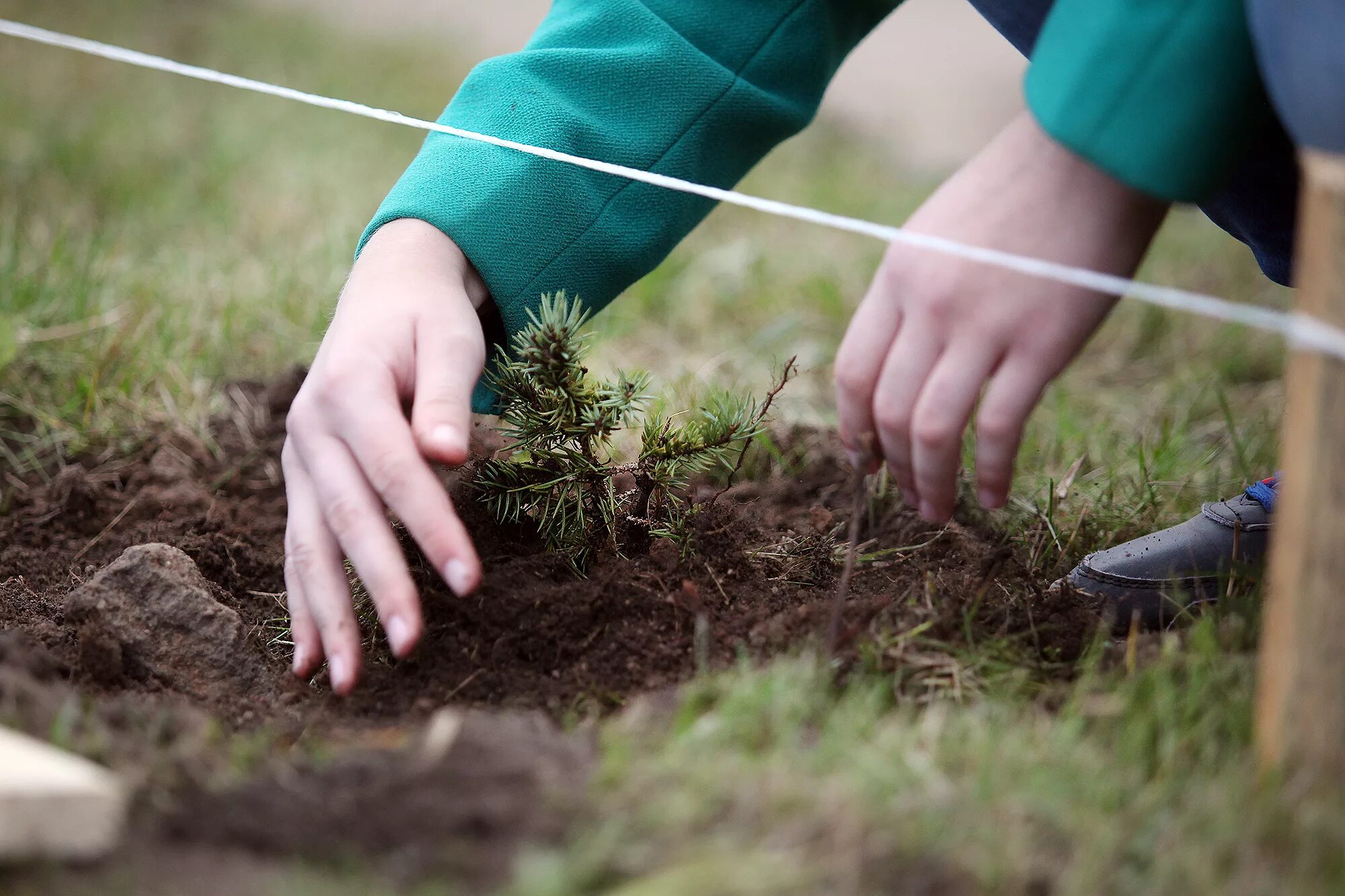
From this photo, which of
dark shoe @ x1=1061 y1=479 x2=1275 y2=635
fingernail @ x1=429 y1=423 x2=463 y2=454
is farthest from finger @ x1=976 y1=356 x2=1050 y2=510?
fingernail @ x1=429 y1=423 x2=463 y2=454

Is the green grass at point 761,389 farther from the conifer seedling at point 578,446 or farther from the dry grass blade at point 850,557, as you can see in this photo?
the conifer seedling at point 578,446

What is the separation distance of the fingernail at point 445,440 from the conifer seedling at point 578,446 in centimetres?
21

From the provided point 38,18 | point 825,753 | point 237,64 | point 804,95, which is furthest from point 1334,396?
point 38,18

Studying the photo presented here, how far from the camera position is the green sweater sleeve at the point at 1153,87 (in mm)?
1132

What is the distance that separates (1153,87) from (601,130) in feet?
2.92

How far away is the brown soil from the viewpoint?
39.1 inches

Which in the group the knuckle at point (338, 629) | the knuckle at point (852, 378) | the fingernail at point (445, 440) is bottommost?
the knuckle at point (338, 629)

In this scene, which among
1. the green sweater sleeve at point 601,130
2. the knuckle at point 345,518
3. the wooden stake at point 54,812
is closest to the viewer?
the wooden stake at point 54,812

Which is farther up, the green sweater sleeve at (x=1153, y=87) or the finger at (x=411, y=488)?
the green sweater sleeve at (x=1153, y=87)

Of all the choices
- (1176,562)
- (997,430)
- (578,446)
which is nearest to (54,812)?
(578,446)

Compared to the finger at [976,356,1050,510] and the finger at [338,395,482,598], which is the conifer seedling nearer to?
the finger at [338,395,482,598]

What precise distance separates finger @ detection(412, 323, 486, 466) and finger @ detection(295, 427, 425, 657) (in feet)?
0.11

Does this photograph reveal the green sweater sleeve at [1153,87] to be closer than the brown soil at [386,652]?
No

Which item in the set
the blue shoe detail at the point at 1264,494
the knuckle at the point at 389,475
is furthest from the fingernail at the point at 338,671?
the blue shoe detail at the point at 1264,494
